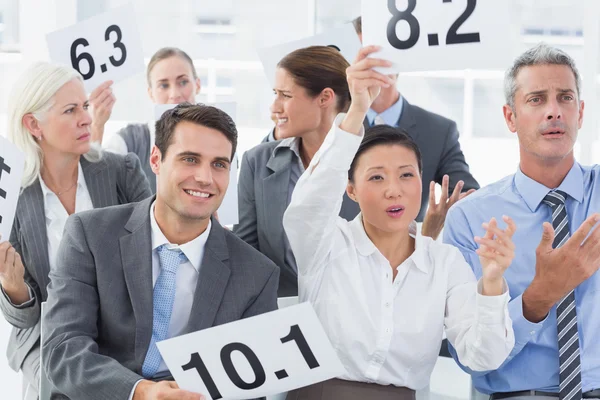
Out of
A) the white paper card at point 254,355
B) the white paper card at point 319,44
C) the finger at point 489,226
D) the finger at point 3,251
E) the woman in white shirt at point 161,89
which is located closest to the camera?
the white paper card at point 254,355

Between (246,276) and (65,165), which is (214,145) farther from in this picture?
(65,165)


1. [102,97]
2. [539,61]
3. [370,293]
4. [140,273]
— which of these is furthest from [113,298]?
[102,97]

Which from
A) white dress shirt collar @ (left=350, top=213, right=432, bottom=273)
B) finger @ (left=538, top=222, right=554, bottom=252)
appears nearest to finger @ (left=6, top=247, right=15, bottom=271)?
white dress shirt collar @ (left=350, top=213, right=432, bottom=273)

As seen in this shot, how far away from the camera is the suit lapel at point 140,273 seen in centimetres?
203

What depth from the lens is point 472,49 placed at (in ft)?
6.66

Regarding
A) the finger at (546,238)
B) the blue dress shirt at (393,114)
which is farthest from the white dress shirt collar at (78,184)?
the finger at (546,238)

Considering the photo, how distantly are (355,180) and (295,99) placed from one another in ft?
2.74

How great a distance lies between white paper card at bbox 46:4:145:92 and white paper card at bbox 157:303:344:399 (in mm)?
1874

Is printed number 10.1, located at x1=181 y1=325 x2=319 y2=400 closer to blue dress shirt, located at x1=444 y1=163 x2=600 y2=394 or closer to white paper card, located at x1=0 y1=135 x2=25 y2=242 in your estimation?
blue dress shirt, located at x1=444 y1=163 x2=600 y2=394

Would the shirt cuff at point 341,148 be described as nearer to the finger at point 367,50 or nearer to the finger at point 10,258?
the finger at point 367,50

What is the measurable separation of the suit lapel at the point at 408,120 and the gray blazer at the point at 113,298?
52.3 inches

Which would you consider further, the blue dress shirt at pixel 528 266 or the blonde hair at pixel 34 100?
the blonde hair at pixel 34 100

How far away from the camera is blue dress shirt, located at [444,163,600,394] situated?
2213mm

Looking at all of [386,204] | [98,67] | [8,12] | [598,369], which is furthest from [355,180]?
[8,12]
